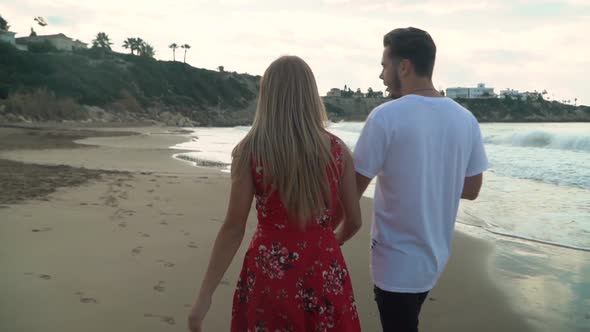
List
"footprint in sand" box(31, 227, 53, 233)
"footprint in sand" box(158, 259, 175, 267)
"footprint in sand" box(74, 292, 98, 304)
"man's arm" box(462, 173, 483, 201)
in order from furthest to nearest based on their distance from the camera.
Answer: "footprint in sand" box(31, 227, 53, 233), "footprint in sand" box(158, 259, 175, 267), "footprint in sand" box(74, 292, 98, 304), "man's arm" box(462, 173, 483, 201)

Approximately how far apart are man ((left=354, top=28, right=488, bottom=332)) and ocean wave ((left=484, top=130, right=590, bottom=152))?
20373mm

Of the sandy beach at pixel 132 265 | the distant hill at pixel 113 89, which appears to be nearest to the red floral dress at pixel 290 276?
the sandy beach at pixel 132 265

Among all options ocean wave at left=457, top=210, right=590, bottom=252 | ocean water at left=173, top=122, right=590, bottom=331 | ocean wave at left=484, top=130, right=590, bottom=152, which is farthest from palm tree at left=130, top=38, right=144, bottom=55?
ocean wave at left=457, top=210, right=590, bottom=252

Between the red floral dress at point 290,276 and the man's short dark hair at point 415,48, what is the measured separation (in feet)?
1.35

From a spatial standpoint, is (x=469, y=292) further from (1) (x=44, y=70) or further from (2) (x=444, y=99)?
(1) (x=44, y=70)

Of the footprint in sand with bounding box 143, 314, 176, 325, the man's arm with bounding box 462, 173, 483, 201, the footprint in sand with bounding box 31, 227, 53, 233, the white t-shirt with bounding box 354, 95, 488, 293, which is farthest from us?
the footprint in sand with bounding box 31, 227, 53, 233

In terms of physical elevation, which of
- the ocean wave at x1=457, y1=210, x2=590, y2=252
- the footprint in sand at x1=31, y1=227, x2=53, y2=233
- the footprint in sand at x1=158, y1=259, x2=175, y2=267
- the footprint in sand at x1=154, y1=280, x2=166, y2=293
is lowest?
the footprint in sand at x1=154, y1=280, x2=166, y2=293

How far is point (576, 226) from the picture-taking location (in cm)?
651

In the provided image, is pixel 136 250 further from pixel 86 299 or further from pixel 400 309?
pixel 400 309

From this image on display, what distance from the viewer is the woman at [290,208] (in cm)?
163

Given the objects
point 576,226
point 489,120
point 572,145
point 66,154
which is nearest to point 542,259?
point 576,226

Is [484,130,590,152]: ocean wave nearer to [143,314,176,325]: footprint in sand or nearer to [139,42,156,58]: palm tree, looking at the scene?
[143,314,176,325]: footprint in sand

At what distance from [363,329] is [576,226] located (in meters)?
4.71

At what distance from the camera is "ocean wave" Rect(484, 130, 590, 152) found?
2016cm
